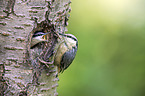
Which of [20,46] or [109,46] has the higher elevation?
[20,46]

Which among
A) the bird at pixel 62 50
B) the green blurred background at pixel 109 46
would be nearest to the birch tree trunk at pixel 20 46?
the bird at pixel 62 50

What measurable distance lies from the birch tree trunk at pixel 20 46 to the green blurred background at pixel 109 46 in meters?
2.50

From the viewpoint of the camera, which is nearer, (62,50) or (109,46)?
(62,50)

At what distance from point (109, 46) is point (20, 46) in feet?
10.3

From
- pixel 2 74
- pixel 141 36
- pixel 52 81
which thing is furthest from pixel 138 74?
pixel 2 74

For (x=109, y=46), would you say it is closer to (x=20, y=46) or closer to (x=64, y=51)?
(x=64, y=51)

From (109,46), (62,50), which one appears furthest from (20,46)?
(109,46)

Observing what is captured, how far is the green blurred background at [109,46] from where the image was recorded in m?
3.99

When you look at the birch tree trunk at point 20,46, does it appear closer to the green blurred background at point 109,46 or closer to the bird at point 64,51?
the bird at point 64,51

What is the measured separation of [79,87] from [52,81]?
243cm

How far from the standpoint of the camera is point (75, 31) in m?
3.99

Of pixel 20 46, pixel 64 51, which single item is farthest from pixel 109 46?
pixel 20 46

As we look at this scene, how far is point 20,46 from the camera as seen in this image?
1312 millimetres

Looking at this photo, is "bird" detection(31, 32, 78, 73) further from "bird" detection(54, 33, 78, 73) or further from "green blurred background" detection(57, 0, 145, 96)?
"green blurred background" detection(57, 0, 145, 96)
